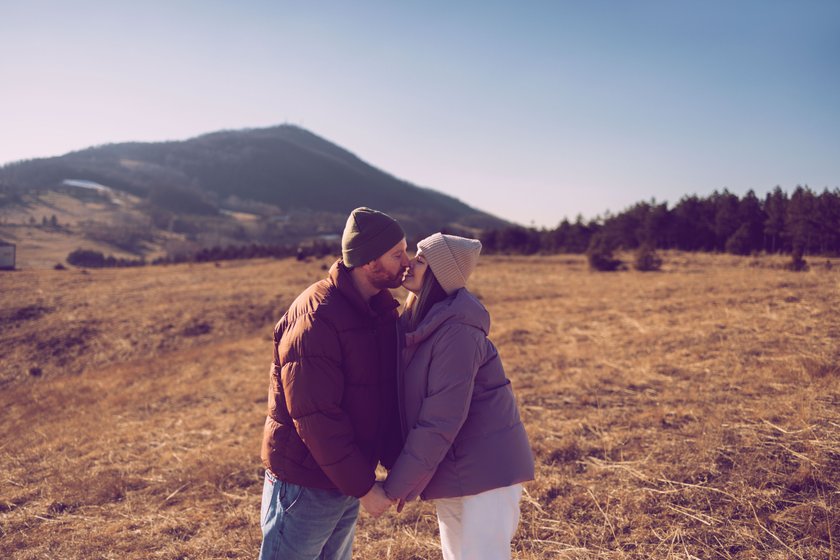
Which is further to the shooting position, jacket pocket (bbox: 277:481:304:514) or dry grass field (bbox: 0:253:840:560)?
dry grass field (bbox: 0:253:840:560)

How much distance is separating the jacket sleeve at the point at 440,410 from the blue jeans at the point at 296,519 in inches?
14.4

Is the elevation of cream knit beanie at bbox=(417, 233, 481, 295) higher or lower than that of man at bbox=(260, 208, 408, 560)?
higher

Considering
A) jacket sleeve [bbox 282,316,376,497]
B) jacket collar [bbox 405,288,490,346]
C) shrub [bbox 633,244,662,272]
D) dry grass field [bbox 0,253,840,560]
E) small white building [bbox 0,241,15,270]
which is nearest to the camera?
jacket sleeve [bbox 282,316,376,497]

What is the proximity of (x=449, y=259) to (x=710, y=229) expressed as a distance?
1303 inches

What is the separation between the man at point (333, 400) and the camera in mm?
2475

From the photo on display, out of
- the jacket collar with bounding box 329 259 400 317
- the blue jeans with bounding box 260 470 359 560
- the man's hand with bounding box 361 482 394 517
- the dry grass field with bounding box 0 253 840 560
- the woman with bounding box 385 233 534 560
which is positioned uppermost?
the jacket collar with bounding box 329 259 400 317

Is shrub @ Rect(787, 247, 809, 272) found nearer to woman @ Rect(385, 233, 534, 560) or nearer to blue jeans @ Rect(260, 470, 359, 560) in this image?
woman @ Rect(385, 233, 534, 560)

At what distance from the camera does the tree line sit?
2256 centimetres

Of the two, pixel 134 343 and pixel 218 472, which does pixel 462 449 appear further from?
pixel 134 343

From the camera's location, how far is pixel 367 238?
2672 mm

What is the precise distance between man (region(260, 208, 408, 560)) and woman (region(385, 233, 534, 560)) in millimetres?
136

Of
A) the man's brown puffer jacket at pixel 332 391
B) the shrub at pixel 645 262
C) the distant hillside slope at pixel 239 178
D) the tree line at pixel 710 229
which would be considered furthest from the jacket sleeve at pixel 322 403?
the distant hillside slope at pixel 239 178

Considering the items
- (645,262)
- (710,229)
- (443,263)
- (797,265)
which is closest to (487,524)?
(443,263)

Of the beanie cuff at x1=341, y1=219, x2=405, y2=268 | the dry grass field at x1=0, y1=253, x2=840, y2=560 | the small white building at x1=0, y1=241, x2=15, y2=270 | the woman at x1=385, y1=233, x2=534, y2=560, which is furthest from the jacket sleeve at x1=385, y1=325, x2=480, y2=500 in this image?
the small white building at x1=0, y1=241, x2=15, y2=270
